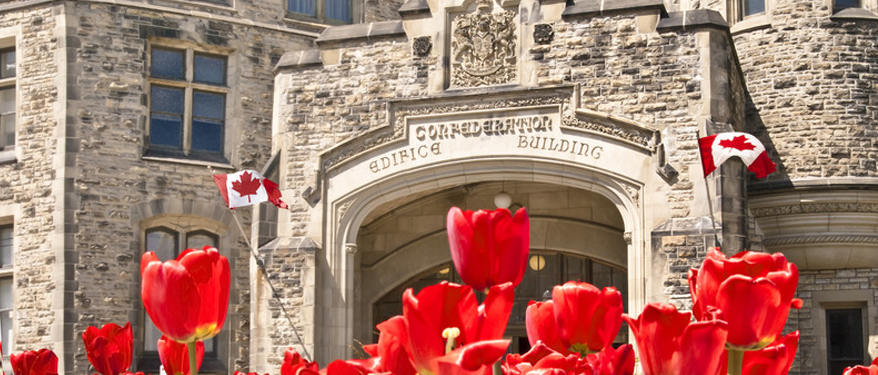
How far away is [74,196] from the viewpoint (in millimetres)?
16984

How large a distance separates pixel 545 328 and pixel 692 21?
39.7 ft

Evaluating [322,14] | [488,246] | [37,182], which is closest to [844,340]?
[322,14]

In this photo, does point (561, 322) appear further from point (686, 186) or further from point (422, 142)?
point (422, 142)

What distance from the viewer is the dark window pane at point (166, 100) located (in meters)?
17.9

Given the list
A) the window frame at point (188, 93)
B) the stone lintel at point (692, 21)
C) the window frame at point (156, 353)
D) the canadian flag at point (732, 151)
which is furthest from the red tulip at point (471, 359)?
the window frame at point (188, 93)

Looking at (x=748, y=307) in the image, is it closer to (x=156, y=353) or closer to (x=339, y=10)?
(x=156, y=353)

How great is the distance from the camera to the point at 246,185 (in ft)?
50.2

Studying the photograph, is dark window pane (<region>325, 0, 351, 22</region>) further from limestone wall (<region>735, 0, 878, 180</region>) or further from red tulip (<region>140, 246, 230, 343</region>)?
red tulip (<region>140, 246, 230, 343</region>)

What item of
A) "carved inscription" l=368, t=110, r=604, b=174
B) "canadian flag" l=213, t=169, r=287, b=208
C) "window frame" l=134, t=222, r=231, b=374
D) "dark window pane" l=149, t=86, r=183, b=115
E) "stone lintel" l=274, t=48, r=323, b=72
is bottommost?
"window frame" l=134, t=222, r=231, b=374

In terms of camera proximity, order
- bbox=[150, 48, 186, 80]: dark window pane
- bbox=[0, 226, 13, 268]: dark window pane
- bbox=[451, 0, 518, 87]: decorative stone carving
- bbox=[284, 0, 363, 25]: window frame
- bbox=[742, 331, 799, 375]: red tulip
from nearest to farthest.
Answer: bbox=[742, 331, 799, 375]: red tulip < bbox=[451, 0, 518, 87]: decorative stone carving < bbox=[0, 226, 13, 268]: dark window pane < bbox=[150, 48, 186, 80]: dark window pane < bbox=[284, 0, 363, 25]: window frame

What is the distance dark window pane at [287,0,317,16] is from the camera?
736 inches

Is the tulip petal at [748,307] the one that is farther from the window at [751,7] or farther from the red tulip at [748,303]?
the window at [751,7]

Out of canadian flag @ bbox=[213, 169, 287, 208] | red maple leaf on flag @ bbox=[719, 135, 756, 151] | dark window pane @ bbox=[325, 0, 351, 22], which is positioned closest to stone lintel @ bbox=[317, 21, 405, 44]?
canadian flag @ bbox=[213, 169, 287, 208]

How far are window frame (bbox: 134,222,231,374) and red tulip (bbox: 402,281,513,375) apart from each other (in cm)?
1568
